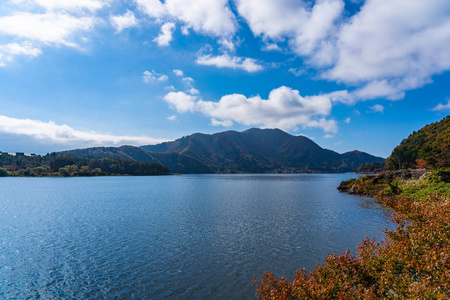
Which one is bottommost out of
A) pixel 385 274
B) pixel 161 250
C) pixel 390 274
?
pixel 161 250

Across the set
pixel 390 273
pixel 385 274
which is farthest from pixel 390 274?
pixel 385 274

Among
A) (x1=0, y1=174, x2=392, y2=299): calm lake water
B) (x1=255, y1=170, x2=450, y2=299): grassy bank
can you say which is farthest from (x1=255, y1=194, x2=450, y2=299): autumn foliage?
(x1=0, y1=174, x2=392, y2=299): calm lake water

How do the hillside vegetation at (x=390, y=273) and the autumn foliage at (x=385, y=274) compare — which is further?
the autumn foliage at (x=385, y=274)

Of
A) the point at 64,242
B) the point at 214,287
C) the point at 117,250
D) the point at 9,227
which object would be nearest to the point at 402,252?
the point at 214,287

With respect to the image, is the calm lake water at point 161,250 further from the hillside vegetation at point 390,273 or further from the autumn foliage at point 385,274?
the autumn foliage at point 385,274

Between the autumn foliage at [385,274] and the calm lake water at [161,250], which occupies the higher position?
the autumn foliage at [385,274]

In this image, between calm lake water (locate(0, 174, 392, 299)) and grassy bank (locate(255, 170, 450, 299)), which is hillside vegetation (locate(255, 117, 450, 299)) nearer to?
grassy bank (locate(255, 170, 450, 299))

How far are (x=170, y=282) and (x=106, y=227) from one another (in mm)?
21189

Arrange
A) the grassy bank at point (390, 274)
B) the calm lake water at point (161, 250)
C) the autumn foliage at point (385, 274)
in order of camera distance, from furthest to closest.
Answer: the calm lake water at point (161, 250)
the autumn foliage at point (385, 274)
the grassy bank at point (390, 274)

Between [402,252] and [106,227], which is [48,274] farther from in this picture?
[402,252]

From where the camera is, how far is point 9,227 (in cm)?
3412

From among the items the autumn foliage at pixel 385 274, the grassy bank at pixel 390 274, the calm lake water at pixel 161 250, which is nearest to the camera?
the grassy bank at pixel 390 274

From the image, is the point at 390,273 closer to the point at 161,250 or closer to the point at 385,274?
the point at 385,274

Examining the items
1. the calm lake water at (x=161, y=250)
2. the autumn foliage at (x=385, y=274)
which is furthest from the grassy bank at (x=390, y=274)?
the calm lake water at (x=161, y=250)
